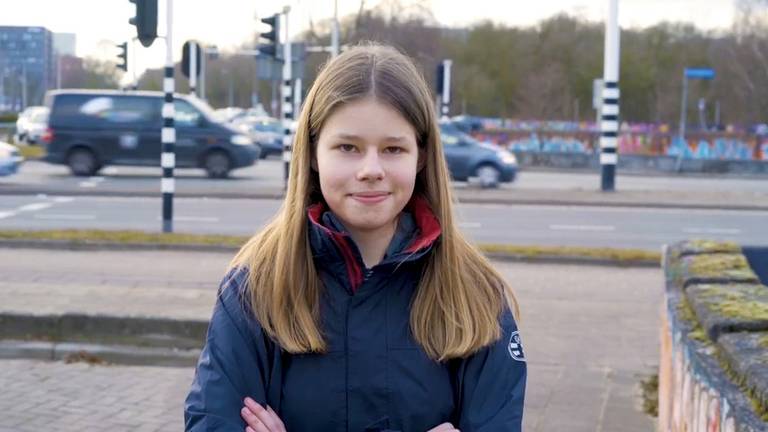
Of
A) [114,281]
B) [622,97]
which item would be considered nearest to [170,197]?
[114,281]

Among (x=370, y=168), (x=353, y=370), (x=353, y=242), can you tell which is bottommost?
(x=353, y=370)

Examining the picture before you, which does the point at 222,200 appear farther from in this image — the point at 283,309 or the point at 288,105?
the point at 283,309

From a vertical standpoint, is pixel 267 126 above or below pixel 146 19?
below

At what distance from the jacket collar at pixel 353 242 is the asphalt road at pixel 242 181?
20157 mm

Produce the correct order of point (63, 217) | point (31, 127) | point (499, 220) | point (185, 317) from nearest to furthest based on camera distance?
1. point (185, 317)
2. point (63, 217)
3. point (499, 220)
4. point (31, 127)

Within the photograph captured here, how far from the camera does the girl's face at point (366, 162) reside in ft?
8.01

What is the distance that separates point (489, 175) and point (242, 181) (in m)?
6.03

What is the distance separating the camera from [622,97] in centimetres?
5516

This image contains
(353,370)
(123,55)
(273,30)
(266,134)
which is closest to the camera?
(353,370)

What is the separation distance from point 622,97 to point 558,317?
47.6m

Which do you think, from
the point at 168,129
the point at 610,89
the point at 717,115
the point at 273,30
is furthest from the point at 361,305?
the point at 717,115

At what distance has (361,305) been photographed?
7.82 ft

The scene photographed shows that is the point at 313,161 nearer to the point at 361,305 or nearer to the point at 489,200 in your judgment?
the point at 361,305

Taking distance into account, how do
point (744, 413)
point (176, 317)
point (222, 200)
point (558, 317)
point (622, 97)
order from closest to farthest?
point (744, 413) < point (176, 317) < point (558, 317) < point (222, 200) < point (622, 97)
